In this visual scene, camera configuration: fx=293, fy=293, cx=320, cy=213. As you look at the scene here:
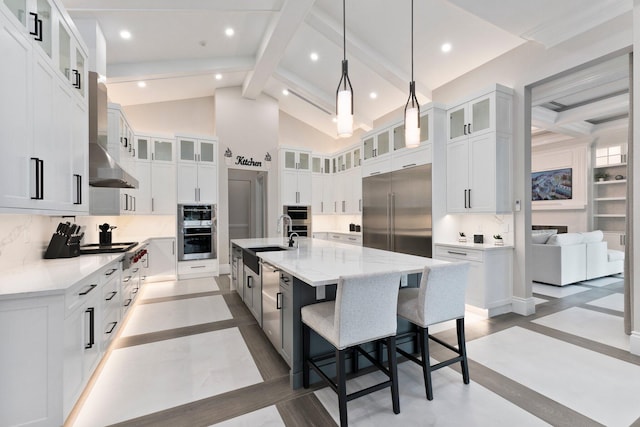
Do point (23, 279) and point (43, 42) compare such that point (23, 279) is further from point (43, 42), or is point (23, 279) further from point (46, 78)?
point (43, 42)

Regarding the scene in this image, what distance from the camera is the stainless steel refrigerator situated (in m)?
4.38

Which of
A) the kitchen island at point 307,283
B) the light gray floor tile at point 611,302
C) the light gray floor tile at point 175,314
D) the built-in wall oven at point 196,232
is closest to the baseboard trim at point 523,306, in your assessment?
the light gray floor tile at point 611,302

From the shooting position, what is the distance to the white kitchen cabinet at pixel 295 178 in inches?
276

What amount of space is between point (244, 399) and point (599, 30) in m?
4.71

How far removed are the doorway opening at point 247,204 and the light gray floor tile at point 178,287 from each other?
1.62 metres

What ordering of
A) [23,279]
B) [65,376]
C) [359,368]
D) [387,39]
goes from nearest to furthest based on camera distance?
[65,376]
[23,279]
[359,368]
[387,39]

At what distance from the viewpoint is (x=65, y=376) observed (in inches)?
66.3

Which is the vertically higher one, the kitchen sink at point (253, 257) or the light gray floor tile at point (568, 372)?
the kitchen sink at point (253, 257)

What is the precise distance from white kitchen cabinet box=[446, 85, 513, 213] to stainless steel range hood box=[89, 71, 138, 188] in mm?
4203

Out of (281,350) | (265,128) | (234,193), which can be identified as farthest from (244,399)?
(265,128)

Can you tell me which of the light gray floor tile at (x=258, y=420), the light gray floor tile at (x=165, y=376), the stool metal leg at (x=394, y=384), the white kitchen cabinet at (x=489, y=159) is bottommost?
the light gray floor tile at (x=165, y=376)

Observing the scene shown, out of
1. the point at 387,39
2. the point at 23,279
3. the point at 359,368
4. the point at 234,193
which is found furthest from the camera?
the point at 234,193

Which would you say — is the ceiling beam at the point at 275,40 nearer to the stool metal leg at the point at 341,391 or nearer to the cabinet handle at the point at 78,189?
the cabinet handle at the point at 78,189

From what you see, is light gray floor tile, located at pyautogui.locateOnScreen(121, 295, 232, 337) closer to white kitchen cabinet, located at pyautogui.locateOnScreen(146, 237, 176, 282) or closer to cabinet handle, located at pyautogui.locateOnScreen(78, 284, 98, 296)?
cabinet handle, located at pyautogui.locateOnScreen(78, 284, 98, 296)
